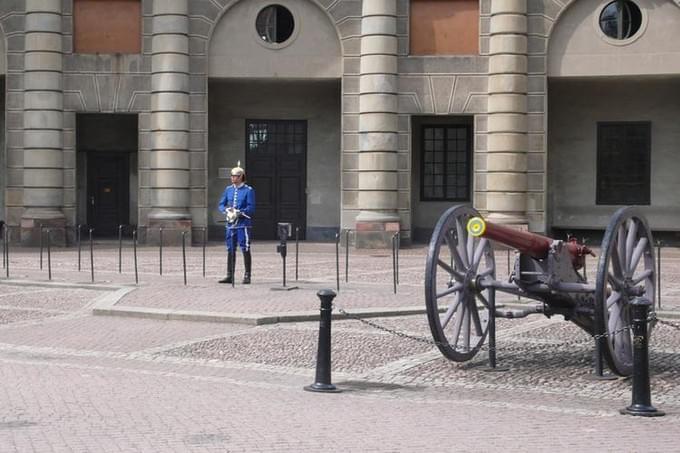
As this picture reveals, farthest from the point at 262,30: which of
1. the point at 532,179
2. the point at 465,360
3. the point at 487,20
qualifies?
the point at 465,360

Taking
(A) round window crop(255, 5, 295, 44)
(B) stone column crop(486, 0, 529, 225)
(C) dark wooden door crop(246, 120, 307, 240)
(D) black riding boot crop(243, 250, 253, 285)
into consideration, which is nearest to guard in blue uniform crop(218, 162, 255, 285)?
(D) black riding boot crop(243, 250, 253, 285)

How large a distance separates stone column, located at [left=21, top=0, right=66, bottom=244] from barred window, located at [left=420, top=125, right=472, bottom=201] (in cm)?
962

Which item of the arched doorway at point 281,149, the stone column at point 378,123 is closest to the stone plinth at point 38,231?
the arched doorway at point 281,149

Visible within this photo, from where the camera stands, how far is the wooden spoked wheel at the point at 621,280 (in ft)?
30.4

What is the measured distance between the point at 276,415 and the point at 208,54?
67.2ft

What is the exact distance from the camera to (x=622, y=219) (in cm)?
975

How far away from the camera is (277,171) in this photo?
2984 cm

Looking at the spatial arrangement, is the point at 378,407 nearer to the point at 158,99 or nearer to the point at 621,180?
the point at 158,99

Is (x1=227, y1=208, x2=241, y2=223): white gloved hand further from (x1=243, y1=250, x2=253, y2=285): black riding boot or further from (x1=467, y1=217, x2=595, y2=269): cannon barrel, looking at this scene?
(x1=467, y1=217, x2=595, y2=269): cannon barrel

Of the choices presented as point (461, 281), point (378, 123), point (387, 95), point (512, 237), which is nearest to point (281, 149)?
point (378, 123)

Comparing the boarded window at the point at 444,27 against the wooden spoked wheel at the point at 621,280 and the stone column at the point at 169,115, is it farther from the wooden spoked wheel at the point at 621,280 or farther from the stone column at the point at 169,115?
the wooden spoked wheel at the point at 621,280

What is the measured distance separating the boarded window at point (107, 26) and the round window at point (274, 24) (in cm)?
307

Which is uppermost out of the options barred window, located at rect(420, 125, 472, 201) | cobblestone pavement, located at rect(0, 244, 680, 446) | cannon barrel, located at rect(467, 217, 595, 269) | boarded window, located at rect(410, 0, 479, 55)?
boarded window, located at rect(410, 0, 479, 55)

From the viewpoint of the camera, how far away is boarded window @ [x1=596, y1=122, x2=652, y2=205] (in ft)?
93.5
